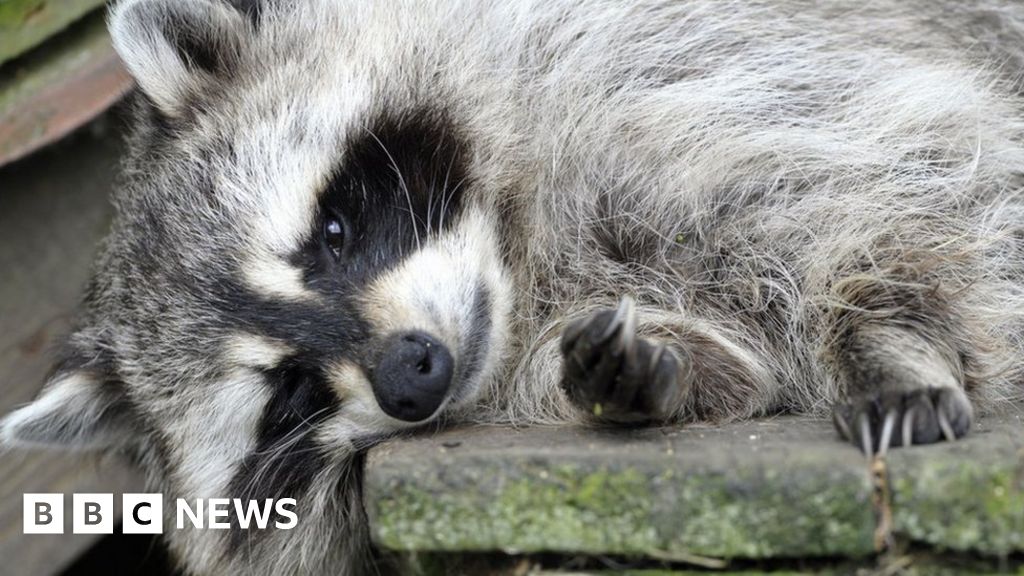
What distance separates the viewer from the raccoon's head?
2535 millimetres

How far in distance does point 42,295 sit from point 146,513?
2.81 ft

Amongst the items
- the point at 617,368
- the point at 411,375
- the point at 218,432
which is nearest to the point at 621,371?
the point at 617,368

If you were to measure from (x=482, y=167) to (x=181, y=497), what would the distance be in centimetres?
108

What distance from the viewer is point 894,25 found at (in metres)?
2.99

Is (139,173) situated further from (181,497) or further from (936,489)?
(936,489)

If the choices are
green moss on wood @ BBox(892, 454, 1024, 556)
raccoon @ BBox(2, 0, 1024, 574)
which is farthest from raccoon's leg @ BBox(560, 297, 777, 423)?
green moss on wood @ BBox(892, 454, 1024, 556)

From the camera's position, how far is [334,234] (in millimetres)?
2631

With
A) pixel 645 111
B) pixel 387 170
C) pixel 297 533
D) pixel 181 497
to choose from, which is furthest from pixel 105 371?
pixel 645 111

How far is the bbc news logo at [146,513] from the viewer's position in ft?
9.21

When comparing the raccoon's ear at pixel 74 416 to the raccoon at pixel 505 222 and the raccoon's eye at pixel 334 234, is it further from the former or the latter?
the raccoon's eye at pixel 334 234

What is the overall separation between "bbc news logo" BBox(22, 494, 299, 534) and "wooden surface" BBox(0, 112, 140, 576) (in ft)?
0.14

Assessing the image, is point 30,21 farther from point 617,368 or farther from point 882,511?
point 882,511

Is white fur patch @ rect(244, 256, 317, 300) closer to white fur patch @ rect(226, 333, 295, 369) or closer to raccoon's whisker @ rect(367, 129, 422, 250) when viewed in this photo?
white fur patch @ rect(226, 333, 295, 369)

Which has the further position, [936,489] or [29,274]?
[29,274]
